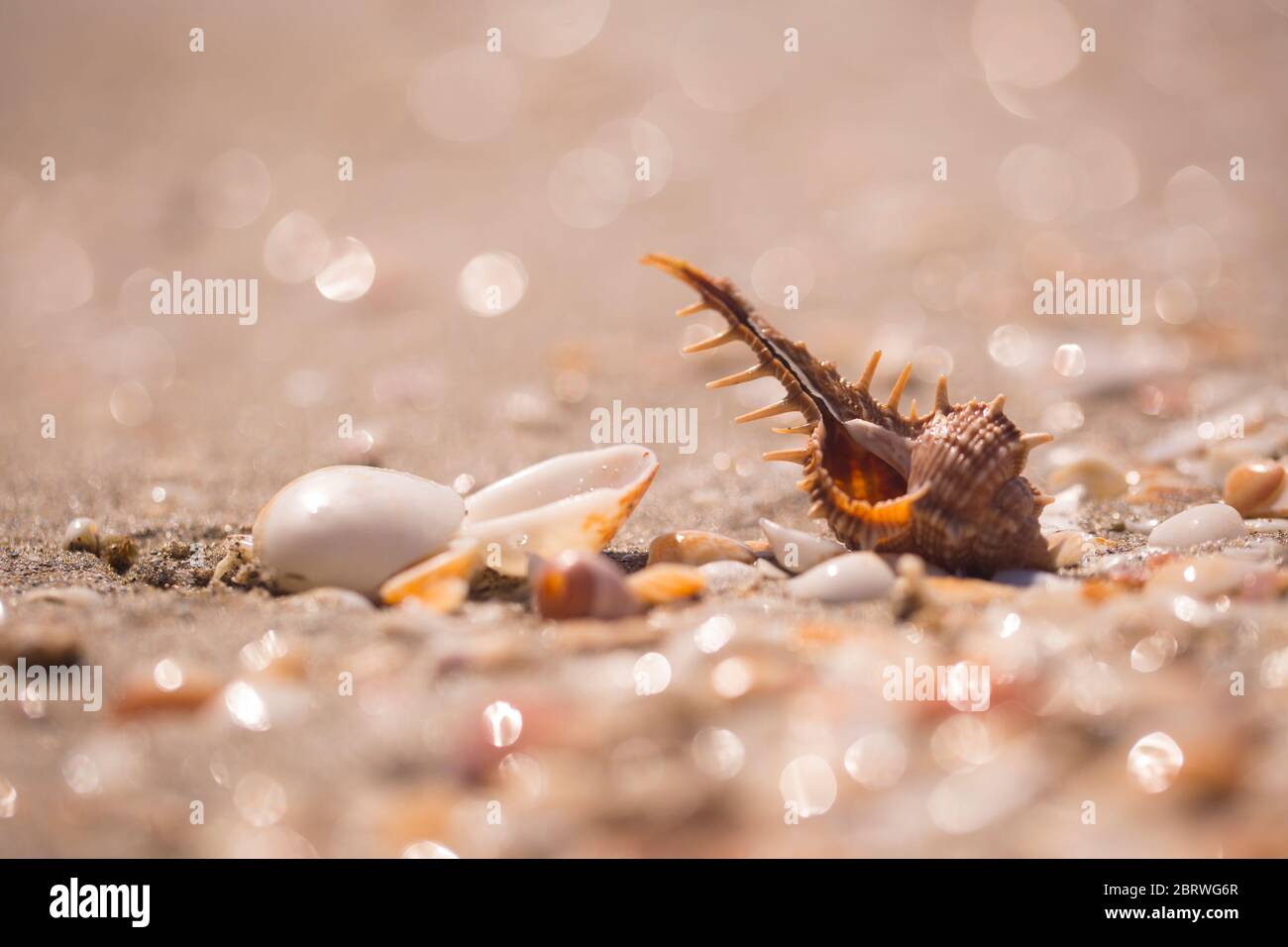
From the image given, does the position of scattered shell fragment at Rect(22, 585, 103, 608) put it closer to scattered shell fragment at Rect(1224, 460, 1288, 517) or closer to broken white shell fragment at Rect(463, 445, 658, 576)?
broken white shell fragment at Rect(463, 445, 658, 576)

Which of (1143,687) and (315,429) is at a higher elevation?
(315,429)

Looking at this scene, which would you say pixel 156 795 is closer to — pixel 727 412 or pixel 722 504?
pixel 722 504

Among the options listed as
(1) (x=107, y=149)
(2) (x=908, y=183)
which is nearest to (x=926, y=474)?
(2) (x=908, y=183)

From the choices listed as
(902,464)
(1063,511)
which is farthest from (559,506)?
(1063,511)

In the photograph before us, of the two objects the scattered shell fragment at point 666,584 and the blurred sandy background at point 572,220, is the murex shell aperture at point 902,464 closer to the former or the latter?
the scattered shell fragment at point 666,584

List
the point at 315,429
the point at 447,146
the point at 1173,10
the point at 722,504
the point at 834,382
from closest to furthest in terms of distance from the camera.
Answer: the point at 834,382 → the point at 722,504 → the point at 315,429 → the point at 447,146 → the point at 1173,10
